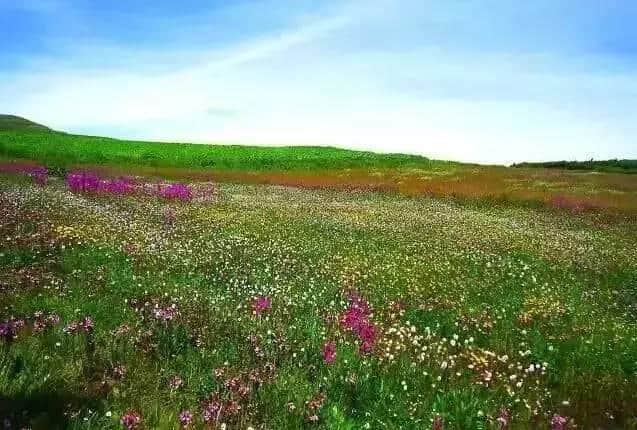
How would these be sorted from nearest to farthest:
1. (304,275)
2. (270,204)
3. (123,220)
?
(304,275) → (123,220) → (270,204)

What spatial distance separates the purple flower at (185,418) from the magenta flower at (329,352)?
2.16 metres

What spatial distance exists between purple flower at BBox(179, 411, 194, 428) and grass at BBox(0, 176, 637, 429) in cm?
9

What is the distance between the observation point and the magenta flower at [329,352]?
698 centimetres

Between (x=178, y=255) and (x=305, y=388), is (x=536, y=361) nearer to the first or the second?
(x=305, y=388)

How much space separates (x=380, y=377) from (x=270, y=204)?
18220 mm

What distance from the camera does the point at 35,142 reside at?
225 feet

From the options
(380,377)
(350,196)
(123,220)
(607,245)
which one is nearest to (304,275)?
(380,377)

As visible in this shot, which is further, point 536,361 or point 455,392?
point 536,361

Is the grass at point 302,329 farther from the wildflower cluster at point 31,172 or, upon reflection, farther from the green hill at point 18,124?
the green hill at point 18,124

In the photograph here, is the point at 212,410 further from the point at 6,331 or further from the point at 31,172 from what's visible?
the point at 31,172

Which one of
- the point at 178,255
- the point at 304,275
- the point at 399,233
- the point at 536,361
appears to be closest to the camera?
the point at 536,361

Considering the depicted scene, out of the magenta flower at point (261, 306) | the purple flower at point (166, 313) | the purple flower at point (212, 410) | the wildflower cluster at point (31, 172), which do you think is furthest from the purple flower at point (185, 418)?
the wildflower cluster at point (31, 172)

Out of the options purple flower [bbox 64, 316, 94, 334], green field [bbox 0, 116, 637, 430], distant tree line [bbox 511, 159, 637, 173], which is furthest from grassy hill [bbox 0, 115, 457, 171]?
purple flower [bbox 64, 316, 94, 334]

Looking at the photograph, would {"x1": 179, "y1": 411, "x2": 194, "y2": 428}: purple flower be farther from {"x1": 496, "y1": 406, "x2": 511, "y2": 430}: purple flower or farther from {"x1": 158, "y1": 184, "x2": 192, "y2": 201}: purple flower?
{"x1": 158, "y1": 184, "x2": 192, "y2": 201}: purple flower
